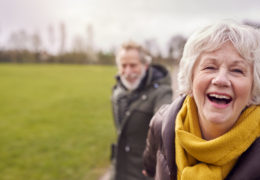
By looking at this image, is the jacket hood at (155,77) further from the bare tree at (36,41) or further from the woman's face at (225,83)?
the bare tree at (36,41)

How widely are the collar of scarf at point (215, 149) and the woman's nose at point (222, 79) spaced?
0.22 metres

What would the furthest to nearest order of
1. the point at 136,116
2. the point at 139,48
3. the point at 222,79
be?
the point at 139,48
the point at 136,116
the point at 222,79

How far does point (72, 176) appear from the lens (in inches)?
171

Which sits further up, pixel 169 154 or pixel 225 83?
pixel 225 83

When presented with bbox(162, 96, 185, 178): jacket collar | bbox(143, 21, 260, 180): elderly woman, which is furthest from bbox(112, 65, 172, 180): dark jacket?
bbox(143, 21, 260, 180): elderly woman

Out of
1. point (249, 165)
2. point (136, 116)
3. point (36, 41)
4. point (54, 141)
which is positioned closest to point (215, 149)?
point (249, 165)

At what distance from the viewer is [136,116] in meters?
2.57

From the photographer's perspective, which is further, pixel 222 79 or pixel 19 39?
pixel 19 39

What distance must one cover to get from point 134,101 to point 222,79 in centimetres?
148

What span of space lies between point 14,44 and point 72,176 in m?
82.1

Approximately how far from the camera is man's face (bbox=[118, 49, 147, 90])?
2.75m

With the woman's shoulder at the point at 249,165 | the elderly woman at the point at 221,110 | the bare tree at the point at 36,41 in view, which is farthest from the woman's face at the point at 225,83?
the bare tree at the point at 36,41

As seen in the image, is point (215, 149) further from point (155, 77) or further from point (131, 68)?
point (131, 68)

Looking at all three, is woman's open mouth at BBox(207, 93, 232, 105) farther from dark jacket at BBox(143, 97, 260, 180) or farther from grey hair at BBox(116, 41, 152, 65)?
grey hair at BBox(116, 41, 152, 65)
